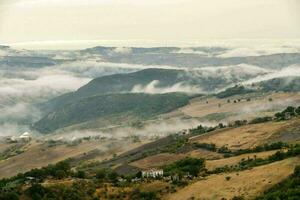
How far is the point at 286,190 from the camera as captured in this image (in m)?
99.0

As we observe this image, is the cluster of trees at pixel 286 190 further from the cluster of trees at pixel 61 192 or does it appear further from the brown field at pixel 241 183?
the cluster of trees at pixel 61 192

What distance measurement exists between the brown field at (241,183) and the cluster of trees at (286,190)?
257cm

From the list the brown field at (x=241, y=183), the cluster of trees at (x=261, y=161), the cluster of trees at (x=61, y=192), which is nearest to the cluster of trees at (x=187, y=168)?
the cluster of trees at (x=261, y=161)

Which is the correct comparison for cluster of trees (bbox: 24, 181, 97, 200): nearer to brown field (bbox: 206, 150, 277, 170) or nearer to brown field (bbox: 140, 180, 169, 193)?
brown field (bbox: 140, 180, 169, 193)

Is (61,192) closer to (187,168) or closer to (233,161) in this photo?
(187,168)

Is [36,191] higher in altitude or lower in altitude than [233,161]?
higher

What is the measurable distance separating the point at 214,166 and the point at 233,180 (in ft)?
111

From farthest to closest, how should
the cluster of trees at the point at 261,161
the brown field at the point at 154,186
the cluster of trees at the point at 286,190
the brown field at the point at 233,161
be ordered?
the brown field at the point at 233,161 < the cluster of trees at the point at 261,161 < the brown field at the point at 154,186 < the cluster of trees at the point at 286,190

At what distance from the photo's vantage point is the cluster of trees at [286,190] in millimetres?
94125

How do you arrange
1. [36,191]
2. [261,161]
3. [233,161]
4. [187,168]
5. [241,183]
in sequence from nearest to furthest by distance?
[36,191] < [241,183] < [261,161] < [187,168] < [233,161]

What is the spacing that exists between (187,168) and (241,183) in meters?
28.4

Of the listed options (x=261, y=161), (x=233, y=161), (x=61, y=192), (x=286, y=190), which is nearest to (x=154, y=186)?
(x=61, y=192)

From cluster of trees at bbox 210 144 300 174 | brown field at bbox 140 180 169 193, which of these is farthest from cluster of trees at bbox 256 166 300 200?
brown field at bbox 140 180 169 193

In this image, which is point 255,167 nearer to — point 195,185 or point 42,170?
point 195,185
